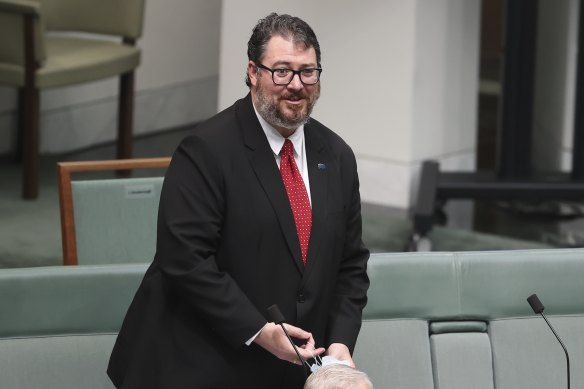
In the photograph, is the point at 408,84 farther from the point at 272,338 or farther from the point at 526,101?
the point at 272,338

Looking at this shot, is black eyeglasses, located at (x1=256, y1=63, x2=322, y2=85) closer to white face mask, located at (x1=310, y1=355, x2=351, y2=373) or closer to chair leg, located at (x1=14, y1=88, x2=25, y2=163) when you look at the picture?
→ white face mask, located at (x1=310, y1=355, x2=351, y2=373)

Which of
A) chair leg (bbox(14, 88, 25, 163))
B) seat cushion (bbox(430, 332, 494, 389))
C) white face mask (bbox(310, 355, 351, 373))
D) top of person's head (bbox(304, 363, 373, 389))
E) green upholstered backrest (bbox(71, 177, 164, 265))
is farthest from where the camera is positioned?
chair leg (bbox(14, 88, 25, 163))

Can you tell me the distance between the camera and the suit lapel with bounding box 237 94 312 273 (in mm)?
2564

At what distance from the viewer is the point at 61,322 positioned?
119 inches

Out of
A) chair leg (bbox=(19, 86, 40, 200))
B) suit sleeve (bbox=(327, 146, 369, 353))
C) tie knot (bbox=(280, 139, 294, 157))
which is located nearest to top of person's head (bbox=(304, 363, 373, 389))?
suit sleeve (bbox=(327, 146, 369, 353))

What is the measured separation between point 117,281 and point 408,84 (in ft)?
9.32

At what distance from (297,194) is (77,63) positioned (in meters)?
3.27

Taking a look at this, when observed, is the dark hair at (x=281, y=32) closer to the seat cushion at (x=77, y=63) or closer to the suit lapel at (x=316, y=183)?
the suit lapel at (x=316, y=183)

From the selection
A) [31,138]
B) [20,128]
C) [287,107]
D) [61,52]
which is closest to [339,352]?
[287,107]

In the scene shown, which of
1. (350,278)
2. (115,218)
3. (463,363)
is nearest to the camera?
(350,278)

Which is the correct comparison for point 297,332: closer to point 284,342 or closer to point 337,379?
point 284,342

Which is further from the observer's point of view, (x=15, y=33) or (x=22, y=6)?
(x=15, y=33)

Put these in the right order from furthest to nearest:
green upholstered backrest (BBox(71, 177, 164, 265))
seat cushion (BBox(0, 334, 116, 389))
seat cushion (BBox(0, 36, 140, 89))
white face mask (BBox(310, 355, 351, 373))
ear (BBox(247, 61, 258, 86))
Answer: seat cushion (BBox(0, 36, 140, 89))
green upholstered backrest (BBox(71, 177, 164, 265))
seat cushion (BBox(0, 334, 116, 389))
ear (BBox(247, 61, 258, 86))
white face mask (BBox(310, 355, 351, 373))

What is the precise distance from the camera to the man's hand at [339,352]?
2.61 metres
